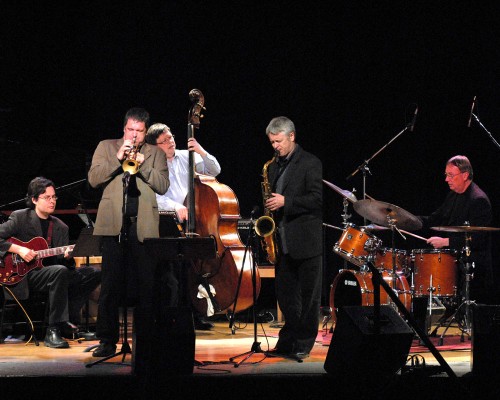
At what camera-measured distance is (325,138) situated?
334 inches

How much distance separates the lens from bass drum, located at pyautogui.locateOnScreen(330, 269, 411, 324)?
6.61 m

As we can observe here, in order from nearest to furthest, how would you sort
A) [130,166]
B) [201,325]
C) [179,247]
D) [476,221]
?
[179,247], [130,166], [476,221], [201,325]

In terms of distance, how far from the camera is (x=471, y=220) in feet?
23.1

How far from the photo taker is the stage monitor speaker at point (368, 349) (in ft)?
14.5

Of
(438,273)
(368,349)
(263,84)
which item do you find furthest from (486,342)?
(263,84)

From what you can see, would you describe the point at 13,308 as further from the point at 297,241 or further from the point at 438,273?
the point at 438,273

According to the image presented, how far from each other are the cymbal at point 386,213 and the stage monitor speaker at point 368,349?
6.03ft

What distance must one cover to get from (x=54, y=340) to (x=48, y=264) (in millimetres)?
824

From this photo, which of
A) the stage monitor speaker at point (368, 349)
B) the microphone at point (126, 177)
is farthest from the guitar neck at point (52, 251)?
the stage monitor speaker at point (368, 349)

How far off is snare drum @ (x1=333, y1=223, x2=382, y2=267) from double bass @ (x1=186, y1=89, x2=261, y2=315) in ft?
2.71

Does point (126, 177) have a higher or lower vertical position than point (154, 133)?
lower

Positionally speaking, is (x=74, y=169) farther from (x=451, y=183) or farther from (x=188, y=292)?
(x=451, y=183)

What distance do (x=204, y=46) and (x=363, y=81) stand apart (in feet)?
5.81

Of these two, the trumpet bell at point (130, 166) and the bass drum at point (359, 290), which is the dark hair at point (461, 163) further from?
the trumpet bell at point (130, 166)
